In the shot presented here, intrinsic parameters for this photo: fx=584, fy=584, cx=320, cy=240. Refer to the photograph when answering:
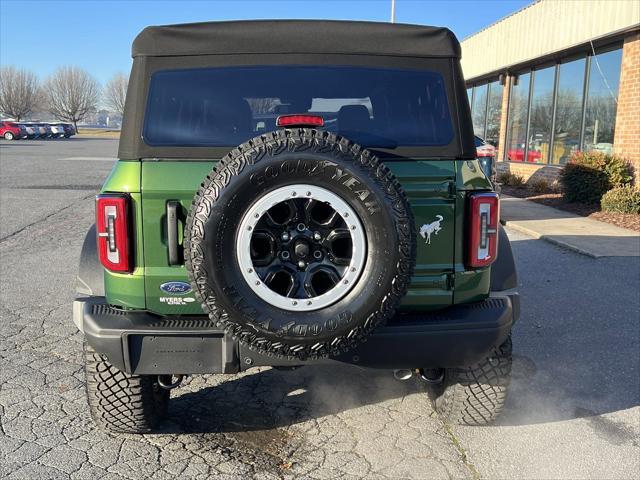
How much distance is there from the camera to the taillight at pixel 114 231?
2615 mm

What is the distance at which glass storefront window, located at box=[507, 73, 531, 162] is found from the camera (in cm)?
1639

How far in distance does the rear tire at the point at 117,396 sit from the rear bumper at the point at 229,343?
1.03 ft

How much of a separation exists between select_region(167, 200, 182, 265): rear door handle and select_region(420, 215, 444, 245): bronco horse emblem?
1.12 metres

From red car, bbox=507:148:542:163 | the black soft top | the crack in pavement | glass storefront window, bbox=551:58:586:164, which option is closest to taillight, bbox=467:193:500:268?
the black soft top

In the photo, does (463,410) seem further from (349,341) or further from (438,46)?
(438,46)

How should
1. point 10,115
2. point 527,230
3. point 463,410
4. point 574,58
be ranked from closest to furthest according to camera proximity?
1. point 463,410
2. point 527,230
3. point 574,58
4. point 10,115

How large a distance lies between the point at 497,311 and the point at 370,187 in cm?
96

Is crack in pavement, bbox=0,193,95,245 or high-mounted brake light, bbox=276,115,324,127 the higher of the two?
high-mounted brake light, bbox=276,115,324,127

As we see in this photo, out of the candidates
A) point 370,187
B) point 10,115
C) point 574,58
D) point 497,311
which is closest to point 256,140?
point 370,187

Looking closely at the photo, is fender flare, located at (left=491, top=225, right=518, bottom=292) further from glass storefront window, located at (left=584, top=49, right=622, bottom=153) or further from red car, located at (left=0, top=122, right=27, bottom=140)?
red car, located at (left=0, top=122, right=27, bottom=140)

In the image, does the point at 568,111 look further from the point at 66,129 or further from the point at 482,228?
the point at 66,129

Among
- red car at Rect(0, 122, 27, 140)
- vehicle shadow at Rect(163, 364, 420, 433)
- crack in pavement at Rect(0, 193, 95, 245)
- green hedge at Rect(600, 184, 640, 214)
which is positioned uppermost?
red car at Rect(0, 122, 27, 140)

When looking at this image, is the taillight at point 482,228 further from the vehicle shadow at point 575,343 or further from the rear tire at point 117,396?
the rear tire at point 117,396

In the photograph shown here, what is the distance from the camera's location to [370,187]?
7.73 ft
